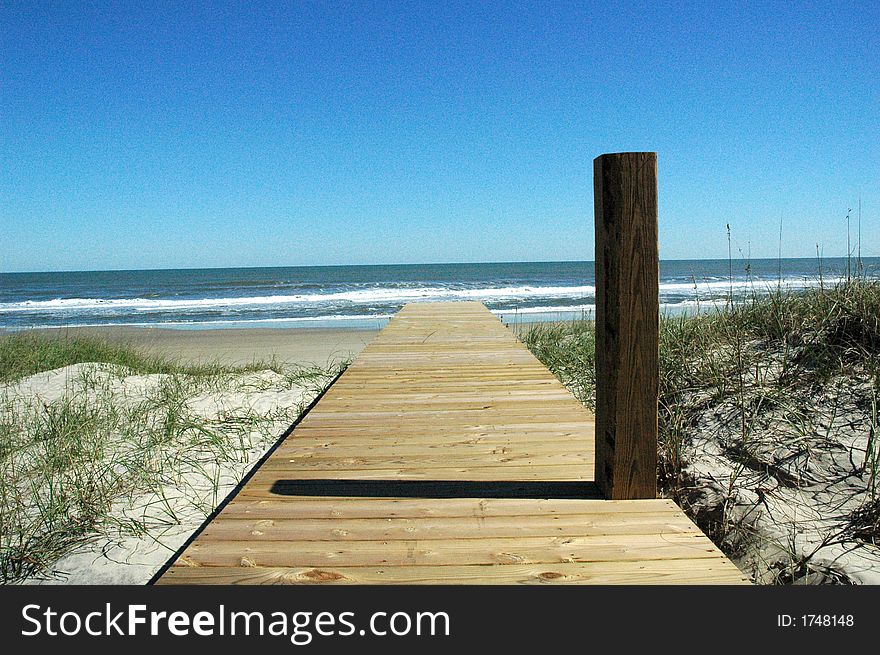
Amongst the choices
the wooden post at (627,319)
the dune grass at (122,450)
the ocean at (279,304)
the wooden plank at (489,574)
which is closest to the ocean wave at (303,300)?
the ocean at (279,304)

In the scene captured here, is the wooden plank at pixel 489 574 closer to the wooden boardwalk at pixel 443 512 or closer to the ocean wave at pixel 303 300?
the wooden boardwalk at pixel 443 512

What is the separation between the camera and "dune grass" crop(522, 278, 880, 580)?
294cm

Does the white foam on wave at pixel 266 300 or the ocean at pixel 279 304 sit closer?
the ocean at pixel 279 304

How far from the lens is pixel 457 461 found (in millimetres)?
2506

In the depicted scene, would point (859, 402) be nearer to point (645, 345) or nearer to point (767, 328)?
point (767, 328)

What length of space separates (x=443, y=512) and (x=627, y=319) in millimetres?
902

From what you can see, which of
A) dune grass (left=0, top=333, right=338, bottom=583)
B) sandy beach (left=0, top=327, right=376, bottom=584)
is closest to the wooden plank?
sandy beach (left=0, top=327, right=376, bottom=584)

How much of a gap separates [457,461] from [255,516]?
0.87m

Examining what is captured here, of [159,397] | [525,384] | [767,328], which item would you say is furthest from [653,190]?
[159,397]

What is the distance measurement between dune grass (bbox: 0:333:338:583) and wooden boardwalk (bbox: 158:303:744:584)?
3.71ft

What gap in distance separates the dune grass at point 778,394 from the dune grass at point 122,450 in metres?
2.73

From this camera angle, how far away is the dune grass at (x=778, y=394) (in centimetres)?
294

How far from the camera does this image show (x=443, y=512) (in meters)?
2.01

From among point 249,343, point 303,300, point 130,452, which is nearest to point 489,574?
point 130,452
